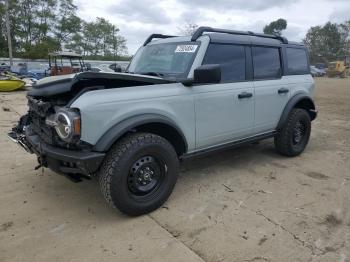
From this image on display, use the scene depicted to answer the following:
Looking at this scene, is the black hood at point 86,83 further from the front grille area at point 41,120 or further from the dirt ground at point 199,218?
the dirt ground at point 199,218

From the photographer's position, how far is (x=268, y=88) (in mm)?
4965

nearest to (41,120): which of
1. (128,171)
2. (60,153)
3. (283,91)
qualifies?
(60,153)

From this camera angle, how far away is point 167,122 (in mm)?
3660

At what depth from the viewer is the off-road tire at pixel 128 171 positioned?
330 cm

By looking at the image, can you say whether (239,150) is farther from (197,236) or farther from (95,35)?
(95,35)

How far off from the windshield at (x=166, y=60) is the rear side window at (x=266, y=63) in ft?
3.59

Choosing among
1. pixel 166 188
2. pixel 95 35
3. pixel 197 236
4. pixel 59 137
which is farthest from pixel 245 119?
pixel 95 35

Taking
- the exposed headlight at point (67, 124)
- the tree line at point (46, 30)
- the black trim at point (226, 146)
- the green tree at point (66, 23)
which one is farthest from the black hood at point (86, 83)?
the green tree at point (66, 23)

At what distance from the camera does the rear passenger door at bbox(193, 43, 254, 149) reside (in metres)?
4.10

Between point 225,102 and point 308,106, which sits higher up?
point 225,102

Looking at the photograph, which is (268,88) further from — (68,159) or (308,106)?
(68,159)

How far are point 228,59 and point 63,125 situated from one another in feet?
7.62

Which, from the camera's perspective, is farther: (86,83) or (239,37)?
(239,37)

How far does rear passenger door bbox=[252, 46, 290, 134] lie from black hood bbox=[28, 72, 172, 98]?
1848 mm
